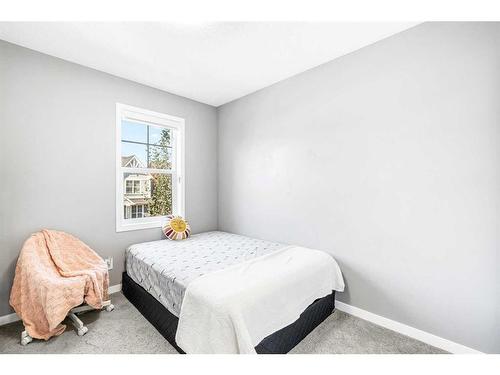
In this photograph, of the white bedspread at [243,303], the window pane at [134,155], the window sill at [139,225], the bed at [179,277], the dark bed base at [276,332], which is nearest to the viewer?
the white bedspread at [243,303]

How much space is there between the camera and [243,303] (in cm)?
145

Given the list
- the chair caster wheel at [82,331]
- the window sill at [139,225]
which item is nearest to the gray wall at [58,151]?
the window sill at [139,225]

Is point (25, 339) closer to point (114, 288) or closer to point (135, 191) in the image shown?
point (114, 288)

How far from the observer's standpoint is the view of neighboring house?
2925 millimetres

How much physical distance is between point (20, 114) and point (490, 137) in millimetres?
3761

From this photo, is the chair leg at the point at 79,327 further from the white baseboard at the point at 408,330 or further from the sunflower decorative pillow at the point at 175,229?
the white baseboard at the point at 408,330

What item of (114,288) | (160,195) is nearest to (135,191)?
(160,195)

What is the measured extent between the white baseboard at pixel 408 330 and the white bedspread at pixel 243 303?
509 millimetres

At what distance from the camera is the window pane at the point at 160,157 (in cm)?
319

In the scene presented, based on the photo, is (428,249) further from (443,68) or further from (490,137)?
(443,68)

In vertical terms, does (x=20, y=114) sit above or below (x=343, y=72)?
below

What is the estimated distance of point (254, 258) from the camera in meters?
2.18

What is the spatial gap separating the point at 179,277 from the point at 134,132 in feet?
6.77
